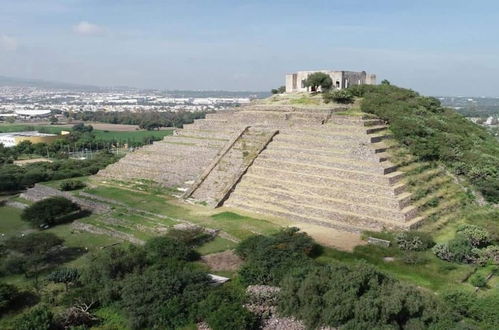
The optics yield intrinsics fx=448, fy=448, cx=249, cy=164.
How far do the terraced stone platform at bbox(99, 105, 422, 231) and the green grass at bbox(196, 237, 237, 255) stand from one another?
451 centimetres

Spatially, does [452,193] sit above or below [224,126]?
below

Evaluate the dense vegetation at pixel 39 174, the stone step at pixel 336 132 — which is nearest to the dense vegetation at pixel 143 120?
the dense vegetation at pixel 39 174

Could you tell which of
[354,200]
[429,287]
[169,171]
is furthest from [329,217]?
[169,171]

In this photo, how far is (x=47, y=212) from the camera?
25.9 m

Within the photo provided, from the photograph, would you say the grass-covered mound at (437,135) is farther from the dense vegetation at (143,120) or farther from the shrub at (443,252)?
the dense vegetation at (143,120)

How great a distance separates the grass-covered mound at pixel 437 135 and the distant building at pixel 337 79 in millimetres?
3368

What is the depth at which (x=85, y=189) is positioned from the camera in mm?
32656

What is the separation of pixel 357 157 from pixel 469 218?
6.99 metres

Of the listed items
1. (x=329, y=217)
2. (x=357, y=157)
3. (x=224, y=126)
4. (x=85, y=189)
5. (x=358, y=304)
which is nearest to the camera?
(x=358, y=304)

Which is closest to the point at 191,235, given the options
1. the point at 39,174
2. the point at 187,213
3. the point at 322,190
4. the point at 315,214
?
the point at 187,213

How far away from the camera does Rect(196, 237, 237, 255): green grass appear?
21.5m

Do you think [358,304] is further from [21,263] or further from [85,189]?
[85,189]

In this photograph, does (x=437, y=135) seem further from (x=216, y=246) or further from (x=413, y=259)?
(x=216, y=246)

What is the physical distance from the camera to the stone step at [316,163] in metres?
25.6
